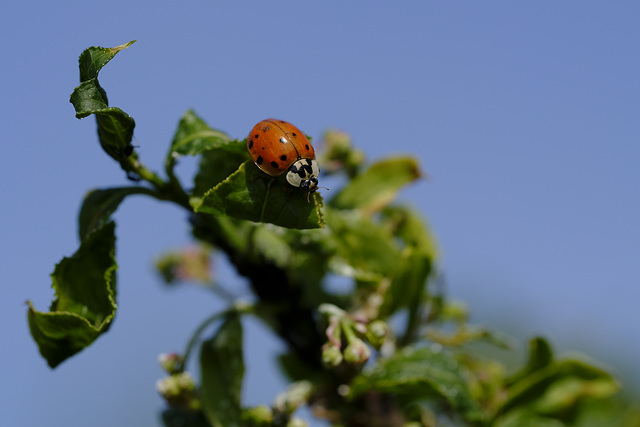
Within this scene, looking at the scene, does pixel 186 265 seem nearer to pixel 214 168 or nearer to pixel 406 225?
pixel 406 225

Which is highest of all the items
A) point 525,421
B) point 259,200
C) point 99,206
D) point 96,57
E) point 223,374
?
point 96,57

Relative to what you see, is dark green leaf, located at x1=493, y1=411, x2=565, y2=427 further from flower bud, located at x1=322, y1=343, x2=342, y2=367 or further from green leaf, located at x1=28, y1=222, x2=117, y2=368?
green leaf, located at x1=28, y1=222, x2=117, y2=368

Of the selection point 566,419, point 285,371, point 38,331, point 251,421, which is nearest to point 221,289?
point 285,371

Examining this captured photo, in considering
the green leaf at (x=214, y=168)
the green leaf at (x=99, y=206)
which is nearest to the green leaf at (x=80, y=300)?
the green leaf at (x=99, y=206)

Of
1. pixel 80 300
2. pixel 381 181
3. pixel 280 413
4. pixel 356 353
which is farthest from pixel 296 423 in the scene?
pixel 381 181

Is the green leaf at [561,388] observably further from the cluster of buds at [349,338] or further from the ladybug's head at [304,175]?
the ladybug's head at [304,175]

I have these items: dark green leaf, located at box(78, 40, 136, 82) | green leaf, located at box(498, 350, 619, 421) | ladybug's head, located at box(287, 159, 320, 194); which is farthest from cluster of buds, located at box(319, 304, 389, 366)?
dark green leaf, located at box(78, 40, 136, 82)
